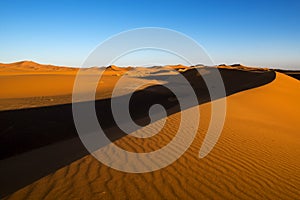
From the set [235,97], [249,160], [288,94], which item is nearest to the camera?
[249,160]

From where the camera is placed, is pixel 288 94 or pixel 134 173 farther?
pixel 288 94

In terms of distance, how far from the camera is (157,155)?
16.3 feet

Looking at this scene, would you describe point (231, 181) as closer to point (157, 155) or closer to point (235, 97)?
point (157, 155)

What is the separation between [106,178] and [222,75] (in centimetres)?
3152

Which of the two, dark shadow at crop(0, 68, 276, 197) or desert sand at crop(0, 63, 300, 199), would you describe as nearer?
desert sand at crop(0, 63, 300, 199)

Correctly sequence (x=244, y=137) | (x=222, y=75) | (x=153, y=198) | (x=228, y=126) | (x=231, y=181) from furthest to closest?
(x=222, y=75), (x=228, y=126), (x=244, y=137), (x=231, y=181), (x=153, y=198)

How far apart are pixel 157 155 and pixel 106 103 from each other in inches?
430

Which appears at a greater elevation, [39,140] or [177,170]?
[177,170]

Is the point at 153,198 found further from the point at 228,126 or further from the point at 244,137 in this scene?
the point at 228,126

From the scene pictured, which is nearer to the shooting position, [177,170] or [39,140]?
[177,170]

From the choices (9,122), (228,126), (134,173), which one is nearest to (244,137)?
(228,126)

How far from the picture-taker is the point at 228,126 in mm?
7445

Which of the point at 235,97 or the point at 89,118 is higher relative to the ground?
the point at 235,97

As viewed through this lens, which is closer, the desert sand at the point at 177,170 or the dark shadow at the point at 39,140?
the desert sand at the point at 177,170
